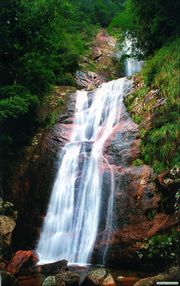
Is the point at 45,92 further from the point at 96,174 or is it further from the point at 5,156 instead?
the point at 96,174

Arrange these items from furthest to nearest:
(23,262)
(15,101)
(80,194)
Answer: (15,101) → (80,194) → (23,262)

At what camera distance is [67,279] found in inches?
336

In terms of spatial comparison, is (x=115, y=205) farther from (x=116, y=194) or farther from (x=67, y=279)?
(x=67, y=279)

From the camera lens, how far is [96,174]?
11.2 m

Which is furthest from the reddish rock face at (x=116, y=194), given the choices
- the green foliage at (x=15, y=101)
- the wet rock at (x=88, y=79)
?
the wet rock at (x=88, y=79)

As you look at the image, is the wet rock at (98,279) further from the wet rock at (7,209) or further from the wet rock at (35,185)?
the wet rock at (7,209)

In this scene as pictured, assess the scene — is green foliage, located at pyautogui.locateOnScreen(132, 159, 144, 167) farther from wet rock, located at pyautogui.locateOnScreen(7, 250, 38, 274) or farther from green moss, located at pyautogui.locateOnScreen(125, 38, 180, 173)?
wet rock, located at pyautogui.locateOnScreen(7, 250, 38, 274)

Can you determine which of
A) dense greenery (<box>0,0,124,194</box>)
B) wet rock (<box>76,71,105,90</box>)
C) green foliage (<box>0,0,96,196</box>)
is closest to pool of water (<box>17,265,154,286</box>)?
green foliage (<box>0,0,96,196</box>)

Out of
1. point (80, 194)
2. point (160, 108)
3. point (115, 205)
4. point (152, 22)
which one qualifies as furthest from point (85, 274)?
point (152, 22)

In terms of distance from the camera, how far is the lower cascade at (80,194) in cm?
1046

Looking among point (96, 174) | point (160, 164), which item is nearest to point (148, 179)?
point (160, 164)

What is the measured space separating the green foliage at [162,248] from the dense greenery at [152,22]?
6178 millimetres

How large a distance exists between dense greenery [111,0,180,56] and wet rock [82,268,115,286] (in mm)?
7340

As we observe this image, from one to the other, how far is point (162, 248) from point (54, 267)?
230 centimetres
